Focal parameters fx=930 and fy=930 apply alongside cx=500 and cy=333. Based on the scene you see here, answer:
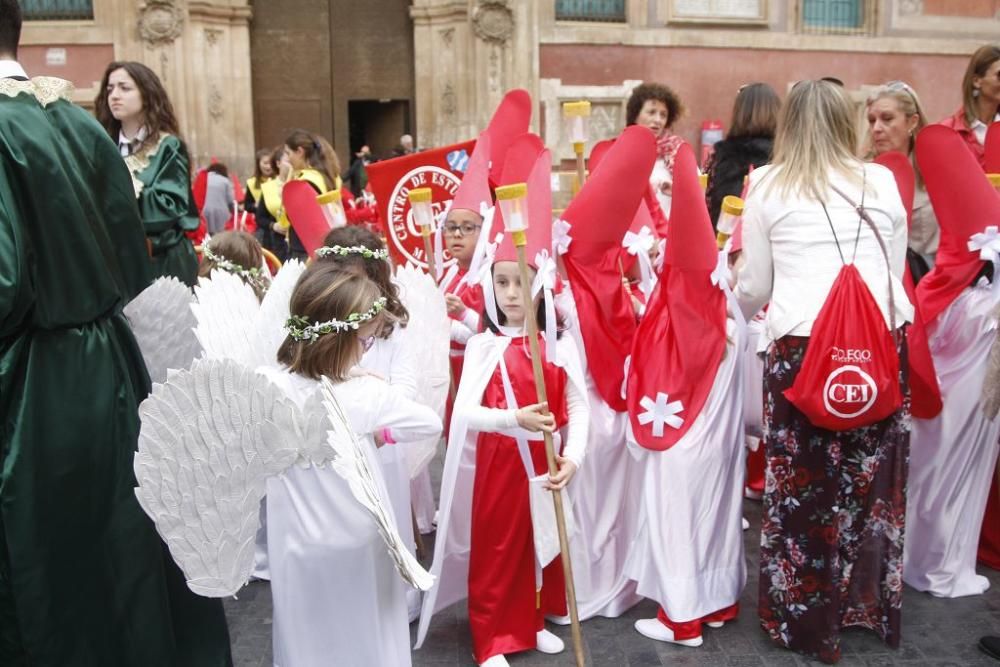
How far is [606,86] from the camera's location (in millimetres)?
13438

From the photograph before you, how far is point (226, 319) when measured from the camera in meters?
2.91

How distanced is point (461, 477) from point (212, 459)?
1.50 metres

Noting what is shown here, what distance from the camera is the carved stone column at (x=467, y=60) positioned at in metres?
12.9

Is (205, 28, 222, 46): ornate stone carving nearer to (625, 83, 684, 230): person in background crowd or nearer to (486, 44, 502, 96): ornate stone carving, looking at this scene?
(486, 44, 502, 96): ornate stone carving

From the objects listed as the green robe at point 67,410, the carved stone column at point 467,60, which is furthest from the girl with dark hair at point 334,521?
the carved stone column at point 467,60

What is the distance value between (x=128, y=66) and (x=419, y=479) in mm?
2343

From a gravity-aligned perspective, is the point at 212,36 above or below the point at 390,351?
above

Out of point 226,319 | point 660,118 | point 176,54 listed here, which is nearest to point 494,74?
point 176,54

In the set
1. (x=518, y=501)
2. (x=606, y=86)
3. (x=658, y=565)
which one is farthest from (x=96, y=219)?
(x=606, y=86)

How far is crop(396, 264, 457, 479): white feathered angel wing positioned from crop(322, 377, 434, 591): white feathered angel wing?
117 cm

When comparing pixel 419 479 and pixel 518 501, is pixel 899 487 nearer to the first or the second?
pixel 518 501

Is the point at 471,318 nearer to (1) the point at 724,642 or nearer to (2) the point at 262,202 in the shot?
(1) the point at 724,642

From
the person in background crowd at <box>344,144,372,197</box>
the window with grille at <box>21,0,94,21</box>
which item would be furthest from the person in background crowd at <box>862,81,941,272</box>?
the window with grille at <box>21,0,94,21</box>

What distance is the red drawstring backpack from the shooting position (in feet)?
9.75
